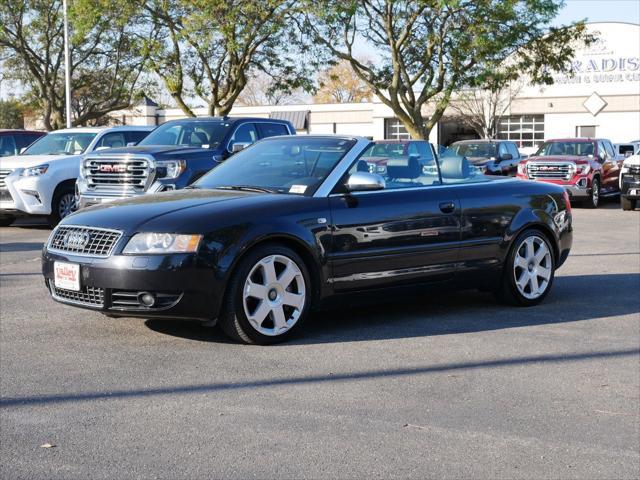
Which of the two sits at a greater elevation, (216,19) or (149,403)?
(216,19)

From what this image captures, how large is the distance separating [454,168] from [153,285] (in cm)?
305

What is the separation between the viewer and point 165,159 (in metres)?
13.1

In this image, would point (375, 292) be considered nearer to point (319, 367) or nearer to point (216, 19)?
point (319, 367)

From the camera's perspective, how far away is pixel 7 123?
7400 centimetres

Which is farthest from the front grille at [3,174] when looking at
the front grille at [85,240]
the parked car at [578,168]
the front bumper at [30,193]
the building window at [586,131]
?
the building window at [586,131]

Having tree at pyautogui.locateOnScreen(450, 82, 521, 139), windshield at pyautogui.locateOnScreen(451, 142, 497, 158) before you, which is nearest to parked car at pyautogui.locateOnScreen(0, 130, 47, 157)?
windshield at pyautogui.locateOnScreen(451, 142, 497, 158)

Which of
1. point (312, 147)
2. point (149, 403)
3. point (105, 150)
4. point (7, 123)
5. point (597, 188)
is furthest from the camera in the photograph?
point (7, 123)

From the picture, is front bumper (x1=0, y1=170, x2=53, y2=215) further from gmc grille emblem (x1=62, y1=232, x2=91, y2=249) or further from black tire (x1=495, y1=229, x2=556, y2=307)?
black tire (x1=495, y1=229, x2=556, y2=307)

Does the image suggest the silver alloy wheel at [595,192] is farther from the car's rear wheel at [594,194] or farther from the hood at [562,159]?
the hood at [562,159]

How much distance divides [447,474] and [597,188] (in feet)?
69.9

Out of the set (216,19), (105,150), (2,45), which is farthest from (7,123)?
(105,150)

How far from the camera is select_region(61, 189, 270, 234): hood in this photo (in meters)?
6.46

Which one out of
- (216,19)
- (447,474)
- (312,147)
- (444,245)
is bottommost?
(447,474)

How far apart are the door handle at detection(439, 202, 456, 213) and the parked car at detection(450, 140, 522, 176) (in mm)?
17527
